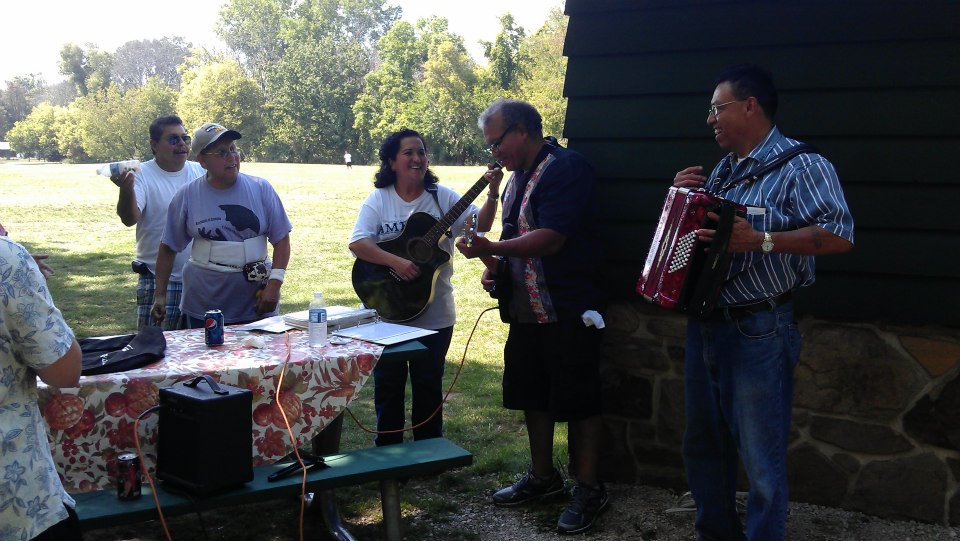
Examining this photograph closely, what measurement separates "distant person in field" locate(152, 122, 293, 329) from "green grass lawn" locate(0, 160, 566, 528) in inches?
51.4

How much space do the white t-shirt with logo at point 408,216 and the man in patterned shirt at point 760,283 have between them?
1.78m

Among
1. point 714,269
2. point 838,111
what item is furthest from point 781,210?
point 838,111

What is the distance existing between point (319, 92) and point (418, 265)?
2655 inches

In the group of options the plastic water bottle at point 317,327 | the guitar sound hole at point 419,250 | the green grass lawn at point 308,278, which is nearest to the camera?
the plastic water bottle at point 317,327

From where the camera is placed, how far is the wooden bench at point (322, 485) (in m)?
3.16

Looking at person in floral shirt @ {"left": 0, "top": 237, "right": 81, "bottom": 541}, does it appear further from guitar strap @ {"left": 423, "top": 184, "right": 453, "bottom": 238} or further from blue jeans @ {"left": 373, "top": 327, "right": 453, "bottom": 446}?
guitar strap @ {"left": 423, "top": 184, "right": 453, "bottom": 238}

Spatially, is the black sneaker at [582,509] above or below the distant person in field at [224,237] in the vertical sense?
below

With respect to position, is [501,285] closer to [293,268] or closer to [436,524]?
[436,524]

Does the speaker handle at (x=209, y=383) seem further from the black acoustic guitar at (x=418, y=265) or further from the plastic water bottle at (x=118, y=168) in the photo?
the plastic water bottle at (x=118, y=168)

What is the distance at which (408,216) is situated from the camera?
15.9 feet

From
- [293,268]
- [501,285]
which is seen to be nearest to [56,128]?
[293,268]

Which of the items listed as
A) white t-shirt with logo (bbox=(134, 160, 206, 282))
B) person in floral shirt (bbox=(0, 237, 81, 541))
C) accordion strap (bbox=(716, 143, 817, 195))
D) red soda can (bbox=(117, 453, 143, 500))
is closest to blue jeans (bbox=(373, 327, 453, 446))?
white t-shirt with logo (bbox=(134, 160, 206, 282))

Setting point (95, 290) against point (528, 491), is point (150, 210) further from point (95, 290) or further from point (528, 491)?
point (95, 290)

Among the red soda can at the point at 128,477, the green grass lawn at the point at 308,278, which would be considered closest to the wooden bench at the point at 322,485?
the red soda can at the point at 128,477
